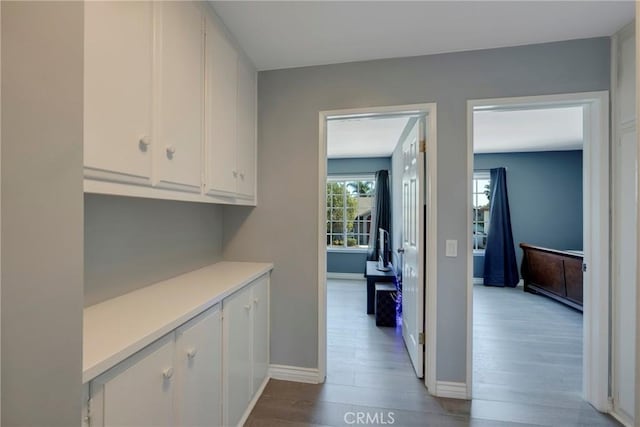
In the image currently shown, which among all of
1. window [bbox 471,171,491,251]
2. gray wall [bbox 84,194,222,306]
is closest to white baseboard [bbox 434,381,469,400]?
gray wall [bbox 84,194,222,306]

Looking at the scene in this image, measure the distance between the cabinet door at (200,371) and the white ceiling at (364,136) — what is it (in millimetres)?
2372

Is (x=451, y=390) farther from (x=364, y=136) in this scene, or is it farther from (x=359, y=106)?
(x=364, y=136)

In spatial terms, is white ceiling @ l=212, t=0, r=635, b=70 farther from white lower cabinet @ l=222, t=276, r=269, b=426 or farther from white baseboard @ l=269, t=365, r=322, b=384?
white baseboard @ l=269, t=365, r=322, b=384

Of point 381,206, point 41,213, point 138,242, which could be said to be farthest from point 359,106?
point 381,206

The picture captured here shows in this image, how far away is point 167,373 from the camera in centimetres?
111

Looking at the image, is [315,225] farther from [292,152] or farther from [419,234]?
[419,234]

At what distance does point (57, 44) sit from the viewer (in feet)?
1.64

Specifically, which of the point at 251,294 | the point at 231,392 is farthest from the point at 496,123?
the point at 231,392

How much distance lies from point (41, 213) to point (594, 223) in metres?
2.74

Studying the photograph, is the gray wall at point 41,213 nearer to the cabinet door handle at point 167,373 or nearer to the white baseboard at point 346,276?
the cabinet door handle at point 167,373

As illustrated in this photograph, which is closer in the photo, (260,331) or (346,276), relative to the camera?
(260,331)

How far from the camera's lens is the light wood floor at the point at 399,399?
6.12 ft

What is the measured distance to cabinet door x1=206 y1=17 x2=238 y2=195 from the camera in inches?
65.4

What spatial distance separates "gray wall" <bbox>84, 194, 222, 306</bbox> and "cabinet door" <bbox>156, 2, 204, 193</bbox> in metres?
0.32
